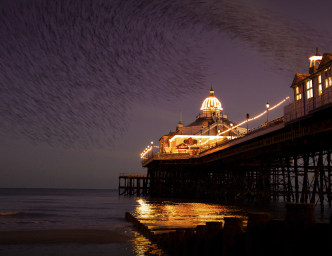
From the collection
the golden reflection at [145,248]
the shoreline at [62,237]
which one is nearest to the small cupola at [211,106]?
the shoreline at [62,237]

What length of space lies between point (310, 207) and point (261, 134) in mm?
32442

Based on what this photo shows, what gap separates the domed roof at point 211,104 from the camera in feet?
343

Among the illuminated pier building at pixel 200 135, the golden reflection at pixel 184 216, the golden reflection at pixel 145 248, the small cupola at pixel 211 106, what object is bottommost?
the golden reflection at pixel 145 248

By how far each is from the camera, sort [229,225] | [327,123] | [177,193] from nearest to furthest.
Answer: [229,225] < [327,123] < [177,193]

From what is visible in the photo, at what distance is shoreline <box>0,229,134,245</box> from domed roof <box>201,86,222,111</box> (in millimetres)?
82532

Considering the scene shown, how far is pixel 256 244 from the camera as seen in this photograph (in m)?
8.24

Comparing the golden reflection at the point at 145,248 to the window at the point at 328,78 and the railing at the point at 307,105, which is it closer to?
the railing at the point at 307,105

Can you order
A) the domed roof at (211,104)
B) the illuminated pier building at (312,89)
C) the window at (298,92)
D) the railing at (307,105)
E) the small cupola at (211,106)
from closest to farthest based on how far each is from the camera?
1. the railing at (307,105)
2. the illuminated pier building at (312,89)
3. the window at (298,92)
4. the small cupola at (211,106)
5. the domed roof at (211,104)

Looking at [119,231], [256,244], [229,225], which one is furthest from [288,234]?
[119,231]

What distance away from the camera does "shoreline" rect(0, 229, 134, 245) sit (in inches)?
776

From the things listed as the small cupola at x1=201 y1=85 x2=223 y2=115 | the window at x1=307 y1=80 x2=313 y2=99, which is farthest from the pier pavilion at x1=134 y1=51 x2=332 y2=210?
the small cupola at x1=201 y1=85 x2=223 y2=115

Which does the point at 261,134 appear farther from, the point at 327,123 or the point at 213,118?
the point at 213,118

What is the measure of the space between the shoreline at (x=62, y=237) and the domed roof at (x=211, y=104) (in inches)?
3249

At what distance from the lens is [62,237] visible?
21.2 m
